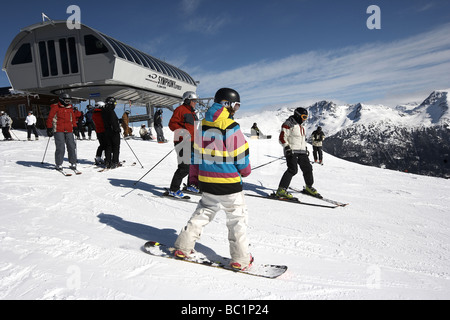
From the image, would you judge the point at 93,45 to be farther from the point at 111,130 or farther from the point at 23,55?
the point at 111,130

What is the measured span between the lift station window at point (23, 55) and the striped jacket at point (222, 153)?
23284 millimetres

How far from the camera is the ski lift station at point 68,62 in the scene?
19031 mm

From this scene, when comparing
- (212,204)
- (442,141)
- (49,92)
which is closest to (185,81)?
(49,92)

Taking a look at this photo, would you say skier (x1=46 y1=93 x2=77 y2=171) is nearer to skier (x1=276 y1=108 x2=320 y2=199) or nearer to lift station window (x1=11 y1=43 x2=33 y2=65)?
skier (x1=276 y1=108 x2=320 y2=199)

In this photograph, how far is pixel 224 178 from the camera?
2.71 meters

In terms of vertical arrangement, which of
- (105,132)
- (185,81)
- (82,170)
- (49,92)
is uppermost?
(185,81)

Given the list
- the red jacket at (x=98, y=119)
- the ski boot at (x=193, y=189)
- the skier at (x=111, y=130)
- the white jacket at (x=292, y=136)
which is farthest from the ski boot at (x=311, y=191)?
the red jacket at (x=98, y=119)

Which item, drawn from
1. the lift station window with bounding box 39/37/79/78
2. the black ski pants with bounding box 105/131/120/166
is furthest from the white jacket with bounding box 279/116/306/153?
the lift station window with bounding box 39/37/79/78

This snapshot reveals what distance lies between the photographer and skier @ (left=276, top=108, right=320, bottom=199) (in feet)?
20.1

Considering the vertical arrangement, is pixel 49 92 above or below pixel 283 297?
above

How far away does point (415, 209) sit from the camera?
5684 millimetres

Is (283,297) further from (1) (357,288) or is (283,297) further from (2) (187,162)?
(2) (187,162)

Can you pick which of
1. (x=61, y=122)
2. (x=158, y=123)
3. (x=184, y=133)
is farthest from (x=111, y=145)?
(x=158, y=123)

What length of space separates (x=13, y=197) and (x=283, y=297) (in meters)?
5.33
